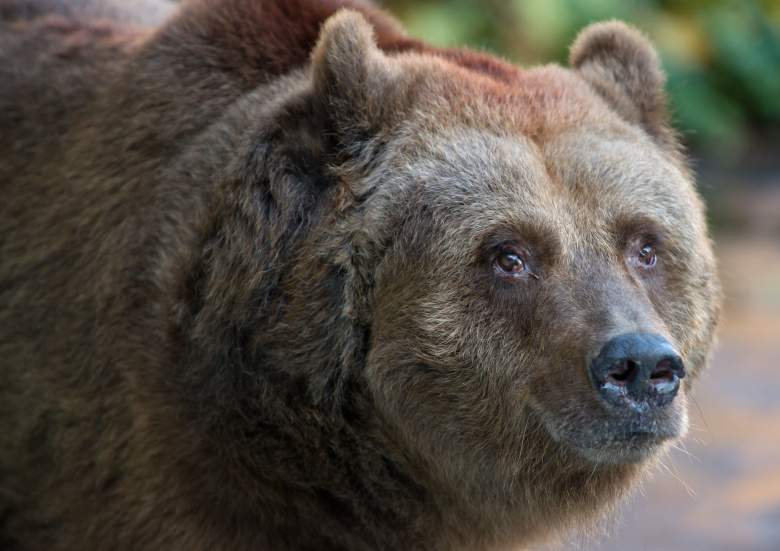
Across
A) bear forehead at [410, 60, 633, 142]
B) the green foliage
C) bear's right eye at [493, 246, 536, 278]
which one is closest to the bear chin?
bear's right eye at [493, 246, 536, 278]

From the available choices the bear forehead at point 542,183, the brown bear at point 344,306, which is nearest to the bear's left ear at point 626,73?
the brown bear at point 344,306

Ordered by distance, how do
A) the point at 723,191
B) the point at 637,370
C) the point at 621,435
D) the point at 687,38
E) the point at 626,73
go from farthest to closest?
the point at 687,38 < the point at 723,191 < the point at 626,73 < the point at 621,435 < the point at 637,370

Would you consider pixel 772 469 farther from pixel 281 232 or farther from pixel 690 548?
pixel 281 232

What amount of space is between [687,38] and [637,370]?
13.0 m

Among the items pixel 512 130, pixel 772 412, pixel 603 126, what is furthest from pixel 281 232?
pixel 772 412

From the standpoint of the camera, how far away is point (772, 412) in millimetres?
10391

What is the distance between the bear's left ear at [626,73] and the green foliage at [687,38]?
29.1 ft

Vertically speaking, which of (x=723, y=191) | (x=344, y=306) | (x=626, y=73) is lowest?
(x=723, y=191)

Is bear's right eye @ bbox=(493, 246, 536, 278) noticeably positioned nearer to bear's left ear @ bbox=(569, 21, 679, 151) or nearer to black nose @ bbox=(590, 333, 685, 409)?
black nose @ bbox=(590, 333, 685, 409)

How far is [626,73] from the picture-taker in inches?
218

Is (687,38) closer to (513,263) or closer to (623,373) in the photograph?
(513,263)

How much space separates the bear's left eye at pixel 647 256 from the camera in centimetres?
490

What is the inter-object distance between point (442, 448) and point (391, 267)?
70cm

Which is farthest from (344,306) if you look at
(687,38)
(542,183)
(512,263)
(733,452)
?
(687,38)
